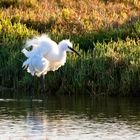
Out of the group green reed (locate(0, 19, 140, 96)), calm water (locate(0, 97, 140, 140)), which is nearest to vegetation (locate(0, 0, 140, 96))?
green reed (locate(0, 19, 140, 96))

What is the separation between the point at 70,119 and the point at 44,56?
3.55 metres

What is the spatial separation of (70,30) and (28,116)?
7934mm

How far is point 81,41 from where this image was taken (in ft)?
61.5

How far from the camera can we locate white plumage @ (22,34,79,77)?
15102 mm

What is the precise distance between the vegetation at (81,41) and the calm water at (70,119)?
0.52m

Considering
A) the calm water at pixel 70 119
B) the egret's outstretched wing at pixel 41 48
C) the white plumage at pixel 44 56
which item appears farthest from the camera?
the egret's outstretched wing at pixel 41 48

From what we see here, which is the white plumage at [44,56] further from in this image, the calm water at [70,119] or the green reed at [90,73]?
the calm water at [70,119]

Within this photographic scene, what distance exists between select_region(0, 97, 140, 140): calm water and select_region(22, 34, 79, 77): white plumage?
717mm

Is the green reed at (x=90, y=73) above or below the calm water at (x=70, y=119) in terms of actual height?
above

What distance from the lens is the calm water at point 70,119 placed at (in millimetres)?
10891

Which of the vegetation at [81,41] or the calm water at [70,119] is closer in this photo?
the calm water at [70,119]

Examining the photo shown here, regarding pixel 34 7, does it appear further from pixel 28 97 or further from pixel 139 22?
pixel 28 97

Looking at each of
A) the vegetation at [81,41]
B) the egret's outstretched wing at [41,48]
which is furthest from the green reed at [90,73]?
the egret's outstretched wing at [41,48]

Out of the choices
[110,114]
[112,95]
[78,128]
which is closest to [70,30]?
[112,95]
